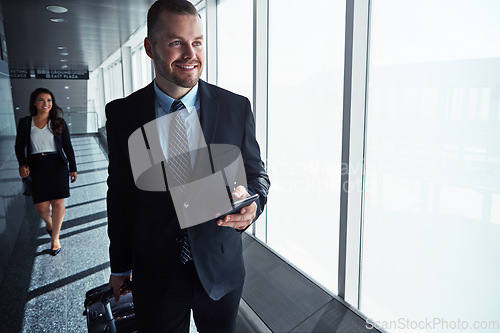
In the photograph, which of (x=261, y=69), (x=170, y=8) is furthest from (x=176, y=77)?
(x=261, y=69)

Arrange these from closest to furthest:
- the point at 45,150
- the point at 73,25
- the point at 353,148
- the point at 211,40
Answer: the point at 353,148, the point at 45,150, the point at 211,40, the point at 73,25

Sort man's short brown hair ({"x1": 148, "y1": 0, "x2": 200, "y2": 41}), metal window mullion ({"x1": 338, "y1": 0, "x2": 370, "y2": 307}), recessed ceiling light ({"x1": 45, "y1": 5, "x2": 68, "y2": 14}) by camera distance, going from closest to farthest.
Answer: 1. man's short brown hair ({"x1": 148, "y1": 0, "x2": 200, "y2": 41})
2. metal window mullion ({"x1": 338, "y1": 0, "x2": 370, "y2": 307})
3. recessed ceiling light ({"x1": 45, "y1": 5, "x2": 68, "y2": 14})

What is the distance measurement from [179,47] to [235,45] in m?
2.91

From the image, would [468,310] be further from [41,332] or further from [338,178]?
[41,332]

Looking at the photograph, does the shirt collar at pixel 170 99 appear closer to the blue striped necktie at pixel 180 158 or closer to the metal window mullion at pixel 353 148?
the blue striped necktie at pixel 180 158

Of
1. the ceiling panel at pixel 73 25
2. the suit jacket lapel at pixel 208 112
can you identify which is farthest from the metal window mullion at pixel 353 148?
the ceiling panel at pixel 73 25

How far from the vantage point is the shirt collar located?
1.22m

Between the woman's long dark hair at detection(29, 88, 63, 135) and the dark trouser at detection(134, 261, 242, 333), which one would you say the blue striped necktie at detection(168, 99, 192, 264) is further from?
the woman's long dark hair at detection(29, 88, 63, 135)

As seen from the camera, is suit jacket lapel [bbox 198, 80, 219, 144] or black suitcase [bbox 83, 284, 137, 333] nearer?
suit jacket lapel [bbox 198, 80, 219, 144]

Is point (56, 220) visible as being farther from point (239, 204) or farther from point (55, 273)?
point (239, 204)

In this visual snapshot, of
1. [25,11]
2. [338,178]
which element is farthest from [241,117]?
[25,11]

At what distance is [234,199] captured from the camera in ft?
3.34

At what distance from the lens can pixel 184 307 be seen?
4.10ft

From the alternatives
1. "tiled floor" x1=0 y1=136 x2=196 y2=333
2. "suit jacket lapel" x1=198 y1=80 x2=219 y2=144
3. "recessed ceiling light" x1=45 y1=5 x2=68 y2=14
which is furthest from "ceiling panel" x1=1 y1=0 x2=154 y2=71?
"suit jacket lapel" x1=198 y1=80 x2=219 y2=144
